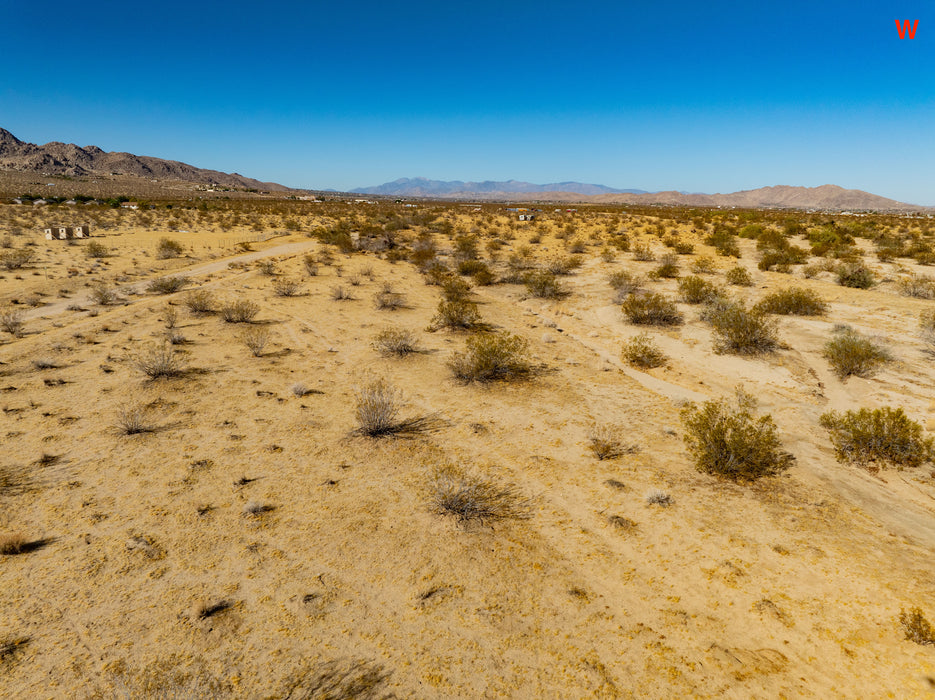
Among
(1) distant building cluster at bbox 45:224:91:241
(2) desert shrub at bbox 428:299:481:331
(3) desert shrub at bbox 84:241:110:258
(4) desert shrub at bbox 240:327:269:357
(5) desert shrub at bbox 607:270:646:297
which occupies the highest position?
(1) distant building cluster at bbox 45:224:91:241

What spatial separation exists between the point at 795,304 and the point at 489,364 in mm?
11618

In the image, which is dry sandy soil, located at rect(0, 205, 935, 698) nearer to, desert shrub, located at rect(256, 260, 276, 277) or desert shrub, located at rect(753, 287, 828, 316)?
desert shrub, located at rect(753, 287, 828, 316)

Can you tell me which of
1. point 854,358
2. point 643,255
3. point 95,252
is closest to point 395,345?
point 854,358

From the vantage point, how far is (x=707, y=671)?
3818 millimetres

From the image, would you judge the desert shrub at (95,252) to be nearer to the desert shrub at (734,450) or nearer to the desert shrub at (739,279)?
the desert shrub at (734,450)

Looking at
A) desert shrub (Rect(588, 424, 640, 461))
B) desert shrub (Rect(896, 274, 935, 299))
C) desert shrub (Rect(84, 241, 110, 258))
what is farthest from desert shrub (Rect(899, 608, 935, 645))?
desert shrub (Rect(84, 241, 110, 258))

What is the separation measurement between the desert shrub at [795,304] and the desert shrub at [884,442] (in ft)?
26.1

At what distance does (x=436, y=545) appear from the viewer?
17.2 feet

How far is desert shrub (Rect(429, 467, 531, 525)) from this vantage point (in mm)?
5773

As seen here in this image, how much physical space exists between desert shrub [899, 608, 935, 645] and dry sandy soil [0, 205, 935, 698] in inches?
3.1

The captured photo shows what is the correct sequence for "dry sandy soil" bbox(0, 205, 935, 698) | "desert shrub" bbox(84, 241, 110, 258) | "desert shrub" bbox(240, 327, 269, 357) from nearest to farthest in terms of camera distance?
"dry sandy soil" bbox(0, 205, 935, 698) < "desert shrub" bbox(240, 327, 269, 357) < "desert shrub" bbox(84, 241, 110, 258)

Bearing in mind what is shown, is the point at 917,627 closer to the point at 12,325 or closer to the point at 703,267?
the point at 12,325

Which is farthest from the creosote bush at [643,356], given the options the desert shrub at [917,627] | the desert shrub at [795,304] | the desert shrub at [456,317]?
the desert shrub at [917,627]

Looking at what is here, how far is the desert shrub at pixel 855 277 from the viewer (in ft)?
56.3
